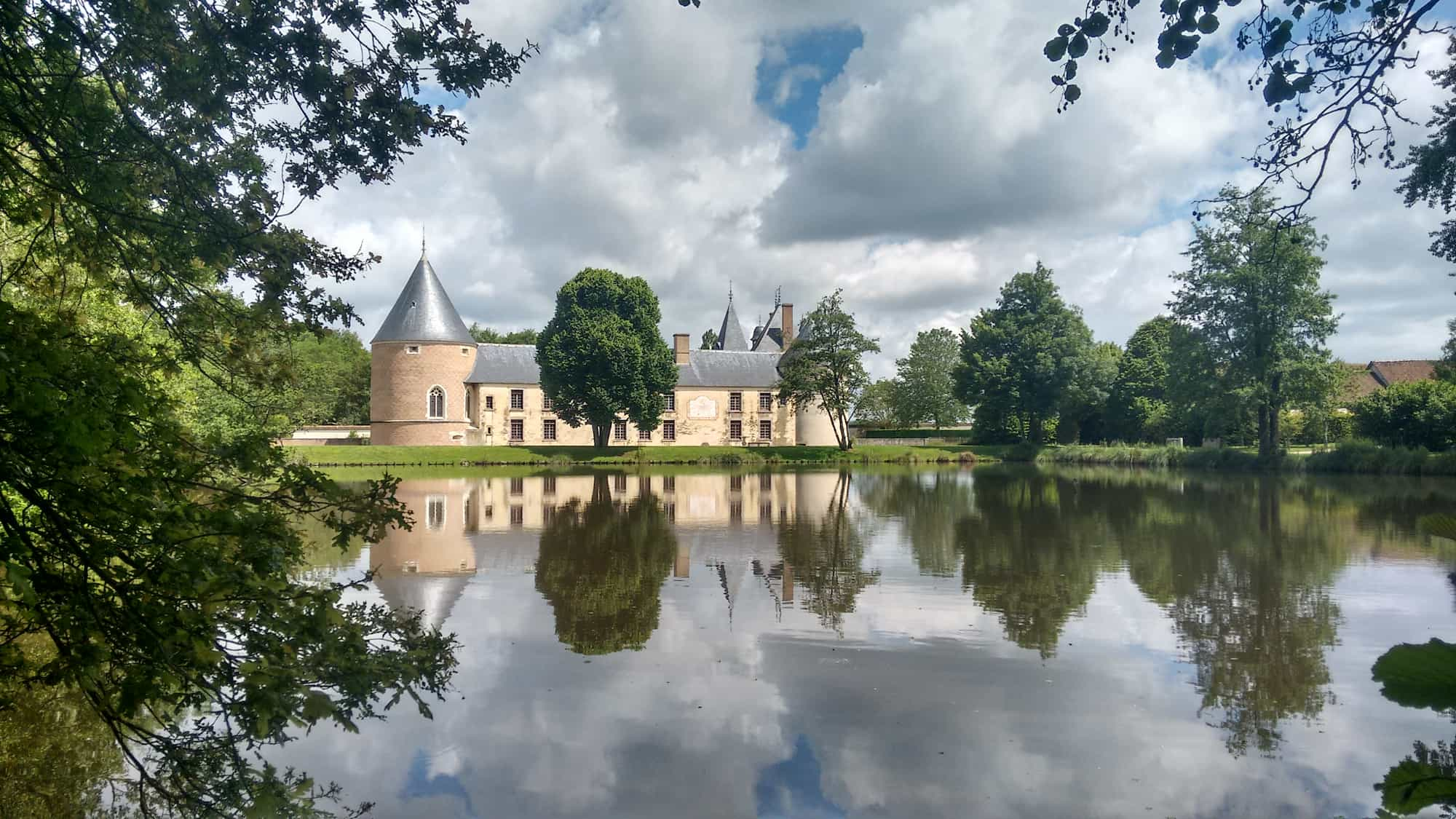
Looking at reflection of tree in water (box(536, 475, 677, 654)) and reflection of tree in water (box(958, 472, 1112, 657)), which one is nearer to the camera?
reflection of tree in water (box(536, 475, 677, 654))

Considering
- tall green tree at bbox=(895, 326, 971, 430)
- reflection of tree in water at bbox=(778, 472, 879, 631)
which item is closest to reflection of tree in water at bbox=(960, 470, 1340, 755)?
reflection of tree in water at bbox=(778, 472, 879, 631)

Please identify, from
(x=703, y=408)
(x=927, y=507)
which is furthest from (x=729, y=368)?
(x=927, y=507)

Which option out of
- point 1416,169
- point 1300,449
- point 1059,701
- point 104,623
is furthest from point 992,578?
point 1300,449

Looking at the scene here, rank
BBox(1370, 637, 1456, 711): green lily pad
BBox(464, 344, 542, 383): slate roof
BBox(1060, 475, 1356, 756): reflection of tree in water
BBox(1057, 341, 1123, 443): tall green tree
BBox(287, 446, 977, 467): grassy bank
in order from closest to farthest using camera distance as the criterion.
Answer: BBox(1370, 637, 1456, 711): green lily pad < BBox(1060, 475, 1356, 756): reflection of tree in water < BBox(287, 446, 977, 467): grassy bank < BBox(1057, 341, 1123, 443): tall green tree < BBox(464, 344, 542, 383): slate roof

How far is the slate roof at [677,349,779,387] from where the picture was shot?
171 ft

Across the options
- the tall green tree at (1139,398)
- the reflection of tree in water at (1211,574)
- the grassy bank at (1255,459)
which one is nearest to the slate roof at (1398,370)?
the tall green tree at (1139,398)

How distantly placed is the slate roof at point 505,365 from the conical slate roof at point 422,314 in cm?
327

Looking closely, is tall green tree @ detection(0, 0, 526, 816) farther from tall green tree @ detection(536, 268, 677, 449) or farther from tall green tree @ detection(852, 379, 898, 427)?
tall green tree @ detection(852, 379, 898, 427)

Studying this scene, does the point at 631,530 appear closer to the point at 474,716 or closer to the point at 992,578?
the point at 992,578

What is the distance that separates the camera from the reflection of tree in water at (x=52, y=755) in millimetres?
4156

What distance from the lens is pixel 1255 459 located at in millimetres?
31906

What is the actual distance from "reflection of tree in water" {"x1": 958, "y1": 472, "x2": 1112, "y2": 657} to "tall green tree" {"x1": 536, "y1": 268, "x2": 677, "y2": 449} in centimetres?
2348

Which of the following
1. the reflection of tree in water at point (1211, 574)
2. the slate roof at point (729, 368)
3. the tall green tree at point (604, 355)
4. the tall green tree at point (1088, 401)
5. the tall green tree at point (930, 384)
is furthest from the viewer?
the tall green tree at point (930, 384)

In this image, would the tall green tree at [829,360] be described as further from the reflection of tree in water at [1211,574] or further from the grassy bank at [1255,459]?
the reflection of tree in water at [1211,574]
